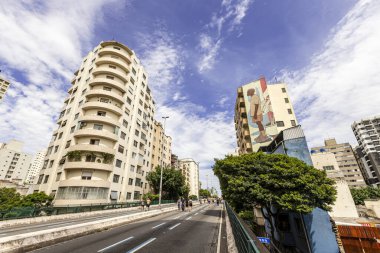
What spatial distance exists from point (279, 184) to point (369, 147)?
99.0 metres

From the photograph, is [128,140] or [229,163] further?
[128,140]

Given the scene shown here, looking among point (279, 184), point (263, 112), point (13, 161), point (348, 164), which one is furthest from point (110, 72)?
point (13, 161)

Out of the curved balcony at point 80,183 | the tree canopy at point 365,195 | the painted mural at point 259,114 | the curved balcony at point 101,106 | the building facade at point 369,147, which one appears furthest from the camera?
the building facade at point 369,147

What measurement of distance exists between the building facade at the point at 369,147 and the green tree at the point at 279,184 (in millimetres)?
84635

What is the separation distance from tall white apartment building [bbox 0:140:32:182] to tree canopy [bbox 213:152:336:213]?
138089mm

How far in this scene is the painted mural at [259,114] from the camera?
123ft

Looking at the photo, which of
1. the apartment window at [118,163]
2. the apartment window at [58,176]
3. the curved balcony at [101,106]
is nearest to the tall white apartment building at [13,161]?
the apartment window at [58,176]

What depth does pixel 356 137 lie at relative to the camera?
300 ft

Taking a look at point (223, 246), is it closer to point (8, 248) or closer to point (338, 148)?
point (8, 248)

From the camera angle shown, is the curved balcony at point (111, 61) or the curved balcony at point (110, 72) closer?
the curved balcony at point (110, 72)

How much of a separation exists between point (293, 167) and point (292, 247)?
33.7 ft

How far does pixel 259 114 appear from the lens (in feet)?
132

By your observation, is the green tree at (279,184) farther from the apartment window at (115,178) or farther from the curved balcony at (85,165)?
the apartment window at (115,178)

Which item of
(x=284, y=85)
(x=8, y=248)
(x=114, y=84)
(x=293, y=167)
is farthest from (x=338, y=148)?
(x=8, y=248)
